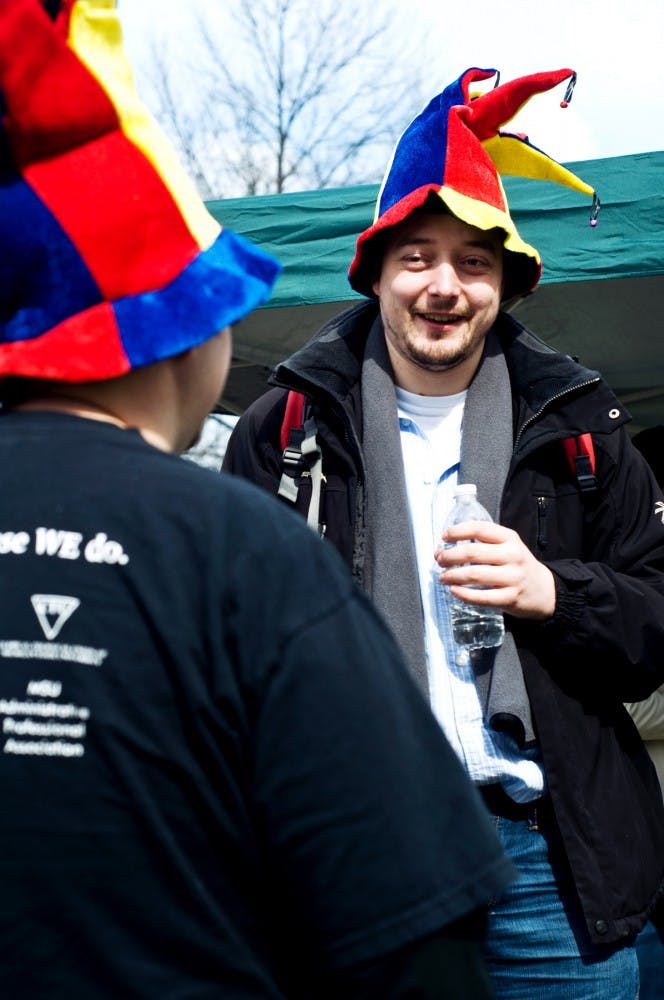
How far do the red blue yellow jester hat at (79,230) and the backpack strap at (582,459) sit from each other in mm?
1331

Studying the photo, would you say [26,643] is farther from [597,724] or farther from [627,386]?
[627,386]

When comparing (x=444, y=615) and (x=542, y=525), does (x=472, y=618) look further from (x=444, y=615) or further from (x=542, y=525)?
(x=542, y=525)

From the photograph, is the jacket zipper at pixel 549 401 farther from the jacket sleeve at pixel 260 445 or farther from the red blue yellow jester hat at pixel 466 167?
the jacket sleeve at pixel 260 445

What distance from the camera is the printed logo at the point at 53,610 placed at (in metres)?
0.97

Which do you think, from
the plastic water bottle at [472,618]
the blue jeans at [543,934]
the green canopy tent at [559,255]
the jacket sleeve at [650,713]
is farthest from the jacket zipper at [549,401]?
the jacket sleeve at [650,713]

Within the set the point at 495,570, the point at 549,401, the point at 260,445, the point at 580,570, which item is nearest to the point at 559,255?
the point at 549,401

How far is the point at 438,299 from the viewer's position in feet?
7.86

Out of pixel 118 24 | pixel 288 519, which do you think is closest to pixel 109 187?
pixel 118 24

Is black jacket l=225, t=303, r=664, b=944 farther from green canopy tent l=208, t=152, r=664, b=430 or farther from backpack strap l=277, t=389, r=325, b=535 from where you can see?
green canopy tent l=208, t=152, r=664, b=430

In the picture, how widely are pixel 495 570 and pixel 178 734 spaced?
1.17 m

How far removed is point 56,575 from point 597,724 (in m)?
1.47

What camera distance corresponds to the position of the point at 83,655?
3.16 ft

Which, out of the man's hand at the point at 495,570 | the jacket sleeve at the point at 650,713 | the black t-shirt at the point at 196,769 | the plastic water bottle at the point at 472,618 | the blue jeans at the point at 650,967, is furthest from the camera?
the jacket sleeve at the point at 650,713

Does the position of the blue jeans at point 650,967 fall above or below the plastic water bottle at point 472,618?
below
